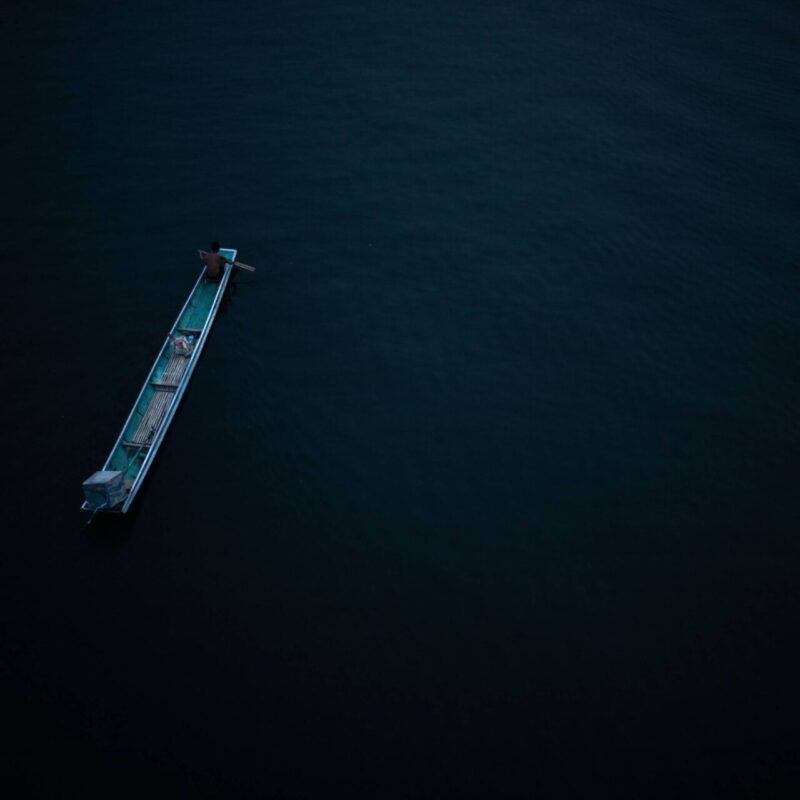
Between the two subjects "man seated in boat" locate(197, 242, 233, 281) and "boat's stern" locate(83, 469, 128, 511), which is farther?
"man seated in boat" locate(197, 242, 233, 281)

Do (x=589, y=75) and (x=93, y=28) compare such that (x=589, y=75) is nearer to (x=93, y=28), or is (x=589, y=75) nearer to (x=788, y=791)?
(x=93, y=28)

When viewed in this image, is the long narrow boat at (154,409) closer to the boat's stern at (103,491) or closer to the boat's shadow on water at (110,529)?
the boat's stern at (103,491)

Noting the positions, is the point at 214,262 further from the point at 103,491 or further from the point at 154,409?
the point at 103,491

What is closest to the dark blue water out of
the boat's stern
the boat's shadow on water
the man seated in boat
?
the boat's shadow on water

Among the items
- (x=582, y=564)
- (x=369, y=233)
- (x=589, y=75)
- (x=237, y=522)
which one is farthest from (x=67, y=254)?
(x=589, y=75)

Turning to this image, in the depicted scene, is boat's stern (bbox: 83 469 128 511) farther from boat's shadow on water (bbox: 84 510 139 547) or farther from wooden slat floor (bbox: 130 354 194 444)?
wooden slat floor (bbox: 130 354 194 444)

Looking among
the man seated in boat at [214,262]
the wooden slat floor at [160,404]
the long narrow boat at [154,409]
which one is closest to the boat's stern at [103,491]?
the long narrow boat at [154,409]
